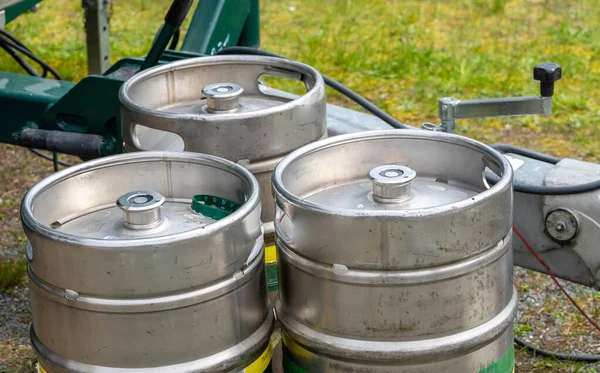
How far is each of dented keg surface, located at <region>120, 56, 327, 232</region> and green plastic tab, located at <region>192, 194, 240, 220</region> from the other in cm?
15

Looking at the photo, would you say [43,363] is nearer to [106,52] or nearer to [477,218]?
[477,218]

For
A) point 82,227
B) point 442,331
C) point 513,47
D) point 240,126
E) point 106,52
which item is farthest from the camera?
point 513,47

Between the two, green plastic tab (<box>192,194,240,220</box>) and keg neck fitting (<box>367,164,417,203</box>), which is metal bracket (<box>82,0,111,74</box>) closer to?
green plastic tab (<box>192,194,240,220</box>)

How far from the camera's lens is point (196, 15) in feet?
9.98

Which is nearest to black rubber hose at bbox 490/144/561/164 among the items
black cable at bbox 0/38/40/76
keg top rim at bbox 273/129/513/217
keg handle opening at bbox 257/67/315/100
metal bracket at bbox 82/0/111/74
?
keg handle opening at bbox 257/67/315/100

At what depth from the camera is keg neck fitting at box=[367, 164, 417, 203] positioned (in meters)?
1.62

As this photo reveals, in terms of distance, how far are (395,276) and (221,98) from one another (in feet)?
2.22

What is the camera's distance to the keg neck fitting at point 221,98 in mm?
2012

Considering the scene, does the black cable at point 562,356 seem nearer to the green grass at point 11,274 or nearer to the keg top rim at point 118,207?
the keg top rim at point 118,207

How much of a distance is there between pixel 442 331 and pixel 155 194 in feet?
1.71

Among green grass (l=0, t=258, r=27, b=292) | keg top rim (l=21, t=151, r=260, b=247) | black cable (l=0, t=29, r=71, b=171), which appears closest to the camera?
keg top rim (l=21, t=151, r=260, b=247)

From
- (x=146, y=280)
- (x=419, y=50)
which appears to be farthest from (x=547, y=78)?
(x=419, y=50)

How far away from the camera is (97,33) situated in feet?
13.4

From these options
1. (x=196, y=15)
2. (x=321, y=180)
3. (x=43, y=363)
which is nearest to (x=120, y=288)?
(x=43, y=363)
